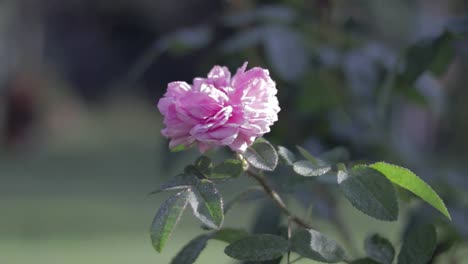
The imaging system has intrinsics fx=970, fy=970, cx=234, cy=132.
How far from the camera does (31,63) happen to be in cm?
1314

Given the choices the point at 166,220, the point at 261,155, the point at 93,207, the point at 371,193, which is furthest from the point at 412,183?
the point at 93,207

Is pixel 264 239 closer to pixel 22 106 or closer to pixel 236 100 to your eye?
pixel 236 100

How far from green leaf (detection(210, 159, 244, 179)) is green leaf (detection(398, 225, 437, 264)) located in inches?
9.0

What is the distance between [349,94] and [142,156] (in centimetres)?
814

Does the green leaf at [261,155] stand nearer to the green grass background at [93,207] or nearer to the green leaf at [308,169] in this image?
the green leaf at [308,169]

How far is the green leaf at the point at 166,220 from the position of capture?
2.96 feet

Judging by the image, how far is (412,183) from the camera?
99 cm

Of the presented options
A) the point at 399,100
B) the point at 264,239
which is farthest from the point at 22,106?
the point at 264,239

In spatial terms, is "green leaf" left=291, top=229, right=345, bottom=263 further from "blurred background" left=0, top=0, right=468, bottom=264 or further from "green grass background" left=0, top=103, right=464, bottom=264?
"green grass background" left=0, top=103, right=464, bottom=264

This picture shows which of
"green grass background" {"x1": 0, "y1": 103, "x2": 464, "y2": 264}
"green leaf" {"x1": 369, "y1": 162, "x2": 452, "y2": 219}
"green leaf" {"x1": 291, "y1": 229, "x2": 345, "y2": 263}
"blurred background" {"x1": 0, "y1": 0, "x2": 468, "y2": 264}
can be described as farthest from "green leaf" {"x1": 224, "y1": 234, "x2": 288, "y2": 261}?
"green grass background" {"x1": 0, "y1": 103, "x2": 464, "y2": 264}

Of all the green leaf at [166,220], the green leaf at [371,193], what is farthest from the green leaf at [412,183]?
the green leaf at [166,220]

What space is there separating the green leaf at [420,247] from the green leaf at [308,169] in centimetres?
14

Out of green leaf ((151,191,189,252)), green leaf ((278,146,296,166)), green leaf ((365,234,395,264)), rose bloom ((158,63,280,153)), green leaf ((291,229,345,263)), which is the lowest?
green leaf ((365,234,395,264))

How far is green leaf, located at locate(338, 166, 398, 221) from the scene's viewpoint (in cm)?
97
